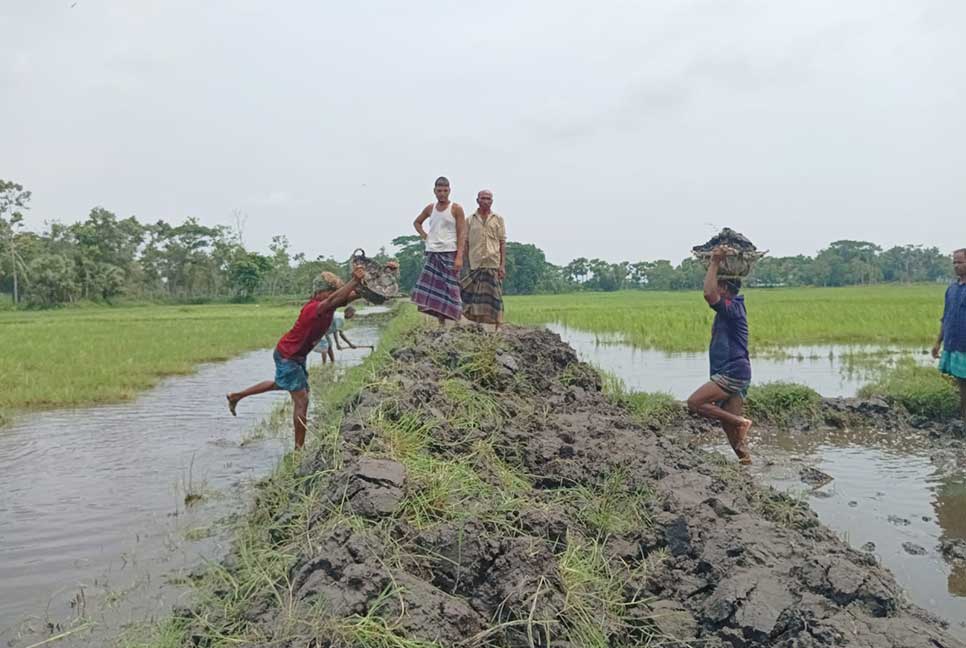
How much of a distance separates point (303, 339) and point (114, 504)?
163 centimetres

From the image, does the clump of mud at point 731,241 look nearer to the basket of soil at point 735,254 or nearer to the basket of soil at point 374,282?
the basket of soil at point 735,254

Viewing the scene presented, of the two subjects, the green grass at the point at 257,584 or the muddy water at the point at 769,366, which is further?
the muddy water at the point at 769,366

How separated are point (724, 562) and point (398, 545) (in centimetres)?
123

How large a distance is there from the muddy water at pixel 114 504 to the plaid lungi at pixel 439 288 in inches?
78.4

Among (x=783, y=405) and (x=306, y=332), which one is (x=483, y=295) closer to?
(x=306, y=332)

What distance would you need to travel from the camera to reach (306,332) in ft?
17.7

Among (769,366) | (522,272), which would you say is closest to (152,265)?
(522,272)

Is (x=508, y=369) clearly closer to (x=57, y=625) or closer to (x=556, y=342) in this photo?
(x=556, y=342)

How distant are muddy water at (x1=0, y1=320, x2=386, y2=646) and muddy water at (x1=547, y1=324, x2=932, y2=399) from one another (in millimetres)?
4822

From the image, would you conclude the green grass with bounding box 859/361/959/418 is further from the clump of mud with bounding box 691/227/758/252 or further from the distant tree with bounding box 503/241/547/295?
the distant tree with bounding box 503/241/547/295

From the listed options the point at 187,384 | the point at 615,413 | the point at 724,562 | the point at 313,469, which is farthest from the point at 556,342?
the point at 187,384

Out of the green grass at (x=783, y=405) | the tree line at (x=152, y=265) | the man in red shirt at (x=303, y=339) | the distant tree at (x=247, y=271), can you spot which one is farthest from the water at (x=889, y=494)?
the distant tree at (x=247, y=271)

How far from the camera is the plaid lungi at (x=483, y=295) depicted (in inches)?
310

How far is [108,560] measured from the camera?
12.7ft
